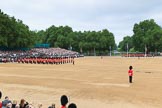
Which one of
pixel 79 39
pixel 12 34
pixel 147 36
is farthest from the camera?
pixel 79 39

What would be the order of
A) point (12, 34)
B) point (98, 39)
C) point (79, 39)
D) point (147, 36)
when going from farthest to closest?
point (79, 39) < point (98, 39) < point (147, 36) < point (12, 34)

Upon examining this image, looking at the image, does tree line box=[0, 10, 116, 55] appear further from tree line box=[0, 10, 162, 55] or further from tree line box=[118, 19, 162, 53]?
tree line box=[118, 19, 162, 53]

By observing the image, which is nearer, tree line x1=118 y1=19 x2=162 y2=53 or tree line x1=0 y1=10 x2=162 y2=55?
tree line x1=118 y1=19 x2=162 y2=53

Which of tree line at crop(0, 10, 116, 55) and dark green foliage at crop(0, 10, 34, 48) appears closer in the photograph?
dark green foliage at crop(0, 10, 34, 48)

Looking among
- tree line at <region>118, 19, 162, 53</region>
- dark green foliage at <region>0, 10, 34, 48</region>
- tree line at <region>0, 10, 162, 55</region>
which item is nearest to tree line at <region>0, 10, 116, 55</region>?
tree line at <region>0, 10, 162, 55</region>

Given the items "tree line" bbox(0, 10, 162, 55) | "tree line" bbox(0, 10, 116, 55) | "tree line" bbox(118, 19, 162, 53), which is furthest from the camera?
"tree line" bbox(0, 10, 116, 55)

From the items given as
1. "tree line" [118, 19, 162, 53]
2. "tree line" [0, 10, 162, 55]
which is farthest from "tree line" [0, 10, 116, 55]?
"tree line" [118, 19, 162, 53]

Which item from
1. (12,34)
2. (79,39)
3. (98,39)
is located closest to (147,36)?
(98,39)

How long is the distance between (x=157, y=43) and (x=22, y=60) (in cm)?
7493

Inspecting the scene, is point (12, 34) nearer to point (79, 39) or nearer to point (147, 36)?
point (79, 39)

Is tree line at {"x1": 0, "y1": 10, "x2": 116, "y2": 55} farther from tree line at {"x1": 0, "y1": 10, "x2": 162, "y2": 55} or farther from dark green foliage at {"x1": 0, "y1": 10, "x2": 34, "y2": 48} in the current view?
dark green foliage at {"x1": 0, "y1": 10, "x2": 34, "y2": 48}

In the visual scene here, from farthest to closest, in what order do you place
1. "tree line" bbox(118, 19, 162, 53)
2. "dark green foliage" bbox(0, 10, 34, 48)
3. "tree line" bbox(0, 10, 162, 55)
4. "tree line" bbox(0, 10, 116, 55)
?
"tree line" bbox(0, 10, 116, 55), "tree line" bbox(0, 10, 162, 55), "tree line" bbox(118, 19, 162, 53), "dark green foliage" bbox(0, 10, 34, 48)

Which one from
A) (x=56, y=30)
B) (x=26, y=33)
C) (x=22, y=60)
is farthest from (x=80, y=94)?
(x=56, y=30)

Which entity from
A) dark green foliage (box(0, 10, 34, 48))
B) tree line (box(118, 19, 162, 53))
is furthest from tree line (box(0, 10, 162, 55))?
dark green foliage (box(0, 10, 34, 48))
